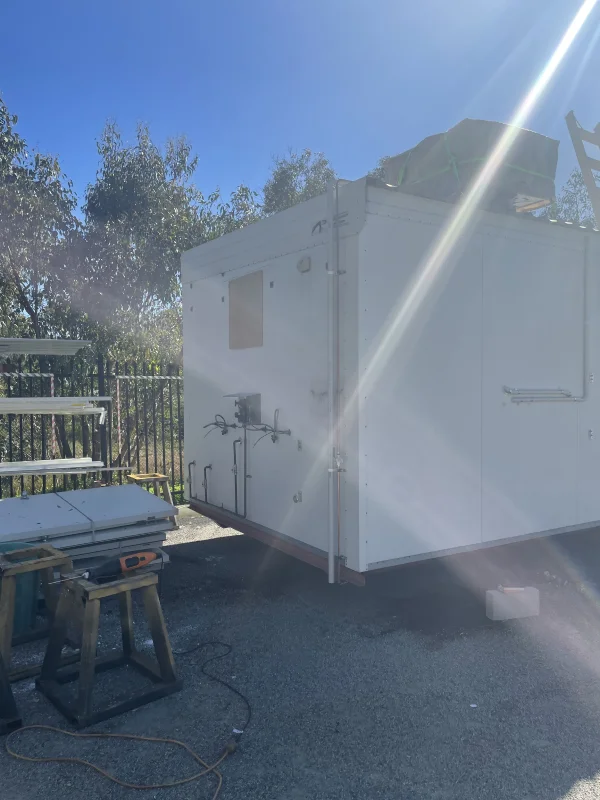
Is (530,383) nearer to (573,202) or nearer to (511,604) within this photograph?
(511,604)

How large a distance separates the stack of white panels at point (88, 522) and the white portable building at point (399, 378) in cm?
69

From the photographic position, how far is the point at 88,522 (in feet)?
Answer: 14.1

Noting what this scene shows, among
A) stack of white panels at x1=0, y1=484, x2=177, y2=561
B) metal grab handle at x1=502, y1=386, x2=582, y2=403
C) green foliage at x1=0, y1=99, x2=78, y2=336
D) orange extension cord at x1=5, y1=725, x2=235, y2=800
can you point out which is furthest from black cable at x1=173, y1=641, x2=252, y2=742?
green foliage at x1=0, y1=99, x2=78, y2=336

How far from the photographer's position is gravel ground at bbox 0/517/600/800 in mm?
2510

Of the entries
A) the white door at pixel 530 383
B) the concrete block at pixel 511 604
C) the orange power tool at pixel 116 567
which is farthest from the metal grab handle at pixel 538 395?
the orange power tool at pixel 116 567

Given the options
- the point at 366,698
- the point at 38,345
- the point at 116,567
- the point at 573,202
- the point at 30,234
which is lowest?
the point at 366,698

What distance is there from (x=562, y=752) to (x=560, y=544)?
3457 mm

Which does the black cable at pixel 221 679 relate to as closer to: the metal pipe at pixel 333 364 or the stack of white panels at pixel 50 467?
the metal pipe at pixel 333 364

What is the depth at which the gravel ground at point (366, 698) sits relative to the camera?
2.51m

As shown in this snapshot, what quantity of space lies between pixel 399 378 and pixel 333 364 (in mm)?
430

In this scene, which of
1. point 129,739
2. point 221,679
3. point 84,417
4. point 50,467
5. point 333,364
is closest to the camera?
point 129,739

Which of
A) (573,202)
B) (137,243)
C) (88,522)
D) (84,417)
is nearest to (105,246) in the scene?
(137,243)

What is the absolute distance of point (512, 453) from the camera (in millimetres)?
4434

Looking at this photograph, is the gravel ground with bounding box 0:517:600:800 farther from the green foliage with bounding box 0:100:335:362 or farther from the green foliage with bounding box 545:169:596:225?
the green foliage with bounding box 545:169:596:225
